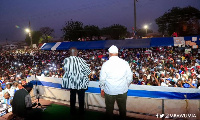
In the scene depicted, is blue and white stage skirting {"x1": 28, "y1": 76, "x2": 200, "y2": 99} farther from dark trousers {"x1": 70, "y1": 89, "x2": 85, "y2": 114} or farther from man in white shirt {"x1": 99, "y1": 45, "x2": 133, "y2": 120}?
man in white shirt {"x1": 99, "y1": 45, "x2": 133, "y2": 120}

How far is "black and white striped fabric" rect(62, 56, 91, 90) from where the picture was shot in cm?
327

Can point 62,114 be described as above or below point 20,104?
below

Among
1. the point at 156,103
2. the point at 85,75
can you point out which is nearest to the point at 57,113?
the point at 85,75

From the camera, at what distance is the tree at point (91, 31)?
4922 centimetres

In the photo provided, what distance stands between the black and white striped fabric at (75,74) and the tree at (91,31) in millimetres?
45697

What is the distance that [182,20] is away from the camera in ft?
134

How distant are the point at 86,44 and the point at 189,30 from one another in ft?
120

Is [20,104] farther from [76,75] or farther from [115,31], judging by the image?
[115,31]

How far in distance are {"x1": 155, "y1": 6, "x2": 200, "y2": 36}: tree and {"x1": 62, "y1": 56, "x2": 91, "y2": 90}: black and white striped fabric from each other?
43243 mm

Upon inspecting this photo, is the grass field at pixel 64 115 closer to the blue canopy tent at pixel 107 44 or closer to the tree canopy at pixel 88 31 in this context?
the blue canopy tent at pixel 107 44

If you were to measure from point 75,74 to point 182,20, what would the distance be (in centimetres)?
4628

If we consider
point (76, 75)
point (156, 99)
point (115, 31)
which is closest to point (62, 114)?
point (76, 75)

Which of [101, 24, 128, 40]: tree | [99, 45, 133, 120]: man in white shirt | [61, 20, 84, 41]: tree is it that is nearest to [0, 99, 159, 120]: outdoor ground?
[99, 45, 133, 120]: man in white shirt

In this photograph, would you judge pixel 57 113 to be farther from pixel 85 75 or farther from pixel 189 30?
pixel 189 30
